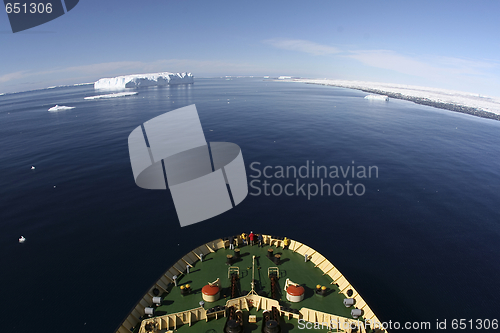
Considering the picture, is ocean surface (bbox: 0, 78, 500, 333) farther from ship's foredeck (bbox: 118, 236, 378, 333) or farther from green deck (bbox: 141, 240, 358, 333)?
green deck (bbox: 141, 240, 358, 333)

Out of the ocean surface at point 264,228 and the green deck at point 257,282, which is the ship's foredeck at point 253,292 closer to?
the green deck at point 257,282

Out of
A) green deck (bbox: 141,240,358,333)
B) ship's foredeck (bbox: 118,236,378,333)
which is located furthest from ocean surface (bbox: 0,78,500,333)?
green deck (bbox: 141,240,358,333)

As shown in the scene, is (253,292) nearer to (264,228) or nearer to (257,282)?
(257,282)

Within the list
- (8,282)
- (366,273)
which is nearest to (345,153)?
(366,273)

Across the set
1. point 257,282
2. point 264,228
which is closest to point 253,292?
point 257,282

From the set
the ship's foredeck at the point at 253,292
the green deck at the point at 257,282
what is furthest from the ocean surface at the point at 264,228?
the green deck at the point at 257,282

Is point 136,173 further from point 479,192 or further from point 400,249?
point 479,192

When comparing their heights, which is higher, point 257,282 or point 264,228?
point 257,282
